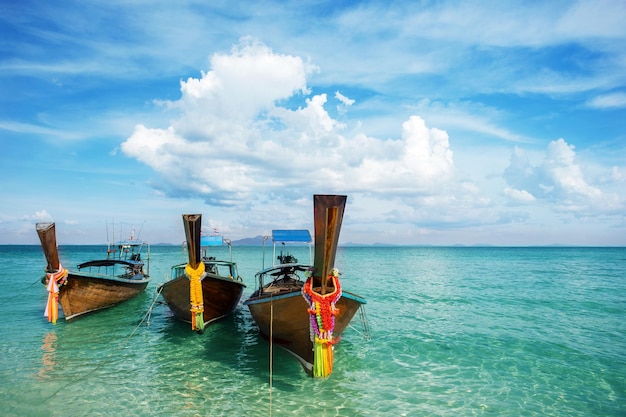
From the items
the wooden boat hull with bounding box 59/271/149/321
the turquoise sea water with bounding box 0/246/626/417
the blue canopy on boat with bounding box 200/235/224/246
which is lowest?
the turquoise sea water with bounding box 0/246/626/417

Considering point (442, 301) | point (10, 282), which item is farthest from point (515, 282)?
point (10, 282)

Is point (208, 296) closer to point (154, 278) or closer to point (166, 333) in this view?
point (166, 333)

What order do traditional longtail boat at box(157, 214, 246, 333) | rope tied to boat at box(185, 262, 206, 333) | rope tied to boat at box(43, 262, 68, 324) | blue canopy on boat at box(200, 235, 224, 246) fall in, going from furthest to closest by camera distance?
blue canopy on boat at box(200, 235, 224, 246)
rope tied to boat at box(43, 262, 68, 324)
rope tied to boat at box(185, 262, 206, 333)
traditional longtail boat at box(157, 214, 246, 333)

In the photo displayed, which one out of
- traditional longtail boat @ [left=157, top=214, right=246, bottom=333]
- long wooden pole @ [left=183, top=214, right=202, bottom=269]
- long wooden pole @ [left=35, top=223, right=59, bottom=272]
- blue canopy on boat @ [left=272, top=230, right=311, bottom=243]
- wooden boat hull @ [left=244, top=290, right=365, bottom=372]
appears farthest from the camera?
A: blue canopy on boat @ [left=272, top=230, right=311, bottom=243]

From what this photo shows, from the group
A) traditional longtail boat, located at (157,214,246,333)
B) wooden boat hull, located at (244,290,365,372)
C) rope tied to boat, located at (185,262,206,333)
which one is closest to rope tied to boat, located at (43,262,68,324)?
traditional longtail boat, located at (157,214,246,333)

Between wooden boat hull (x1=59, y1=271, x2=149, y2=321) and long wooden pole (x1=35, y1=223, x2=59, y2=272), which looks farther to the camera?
wooden boat hull (x1=59, y1=271, x2=149, y2=321)

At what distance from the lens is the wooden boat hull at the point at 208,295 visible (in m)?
15.4

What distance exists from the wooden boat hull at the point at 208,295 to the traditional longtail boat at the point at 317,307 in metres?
3.18

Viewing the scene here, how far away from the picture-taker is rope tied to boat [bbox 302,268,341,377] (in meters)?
9.81

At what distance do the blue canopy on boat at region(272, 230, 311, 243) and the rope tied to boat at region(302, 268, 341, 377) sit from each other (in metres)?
7.04

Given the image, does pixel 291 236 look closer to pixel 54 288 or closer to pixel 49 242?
pixel 49 242

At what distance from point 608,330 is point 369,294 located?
13985 mm

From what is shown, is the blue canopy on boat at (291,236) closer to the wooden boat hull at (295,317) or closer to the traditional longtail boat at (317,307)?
the traditional longtail boat at (317,307)

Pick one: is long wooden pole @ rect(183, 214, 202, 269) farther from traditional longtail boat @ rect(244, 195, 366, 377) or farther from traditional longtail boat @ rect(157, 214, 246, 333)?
traditional longtail boat @ rect(244, 195, 366, 377)
